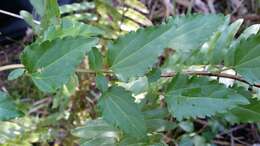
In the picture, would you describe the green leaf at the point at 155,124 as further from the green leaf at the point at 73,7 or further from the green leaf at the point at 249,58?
the green leaf at the point at 73,7

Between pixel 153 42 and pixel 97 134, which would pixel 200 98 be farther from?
pixel 97 134

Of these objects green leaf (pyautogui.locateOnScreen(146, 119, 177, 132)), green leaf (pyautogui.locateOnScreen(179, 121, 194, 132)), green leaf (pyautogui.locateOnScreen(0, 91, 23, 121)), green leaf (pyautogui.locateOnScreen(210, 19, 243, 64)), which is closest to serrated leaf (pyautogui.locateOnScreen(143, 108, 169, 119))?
green leaf (pyautogui.locateOnScreen(146, 119, 177, 132))

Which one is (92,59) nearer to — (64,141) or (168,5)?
(64,141)

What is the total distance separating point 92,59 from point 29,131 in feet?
2.08

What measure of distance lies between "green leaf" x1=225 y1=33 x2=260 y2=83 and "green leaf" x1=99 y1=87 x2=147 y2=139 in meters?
0.14

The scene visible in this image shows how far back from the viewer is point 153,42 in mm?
555

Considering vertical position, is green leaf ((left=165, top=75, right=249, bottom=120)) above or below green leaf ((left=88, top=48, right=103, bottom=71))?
below

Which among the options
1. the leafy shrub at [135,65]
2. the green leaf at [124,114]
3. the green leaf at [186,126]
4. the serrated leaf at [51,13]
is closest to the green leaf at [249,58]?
the leafy shrub at [135,65]

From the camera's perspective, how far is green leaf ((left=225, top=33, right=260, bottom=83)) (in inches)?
22.9

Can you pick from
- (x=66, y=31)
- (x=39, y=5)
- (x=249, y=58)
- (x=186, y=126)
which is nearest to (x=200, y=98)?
(x=249, y=58)

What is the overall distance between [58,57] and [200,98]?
0.57ft

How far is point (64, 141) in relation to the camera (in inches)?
51.3

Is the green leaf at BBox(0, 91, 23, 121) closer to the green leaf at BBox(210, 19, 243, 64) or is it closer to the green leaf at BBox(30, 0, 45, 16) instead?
the green leaf at BBox(30, 0, 45, 16)

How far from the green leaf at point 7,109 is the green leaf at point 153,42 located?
0.13 meters
